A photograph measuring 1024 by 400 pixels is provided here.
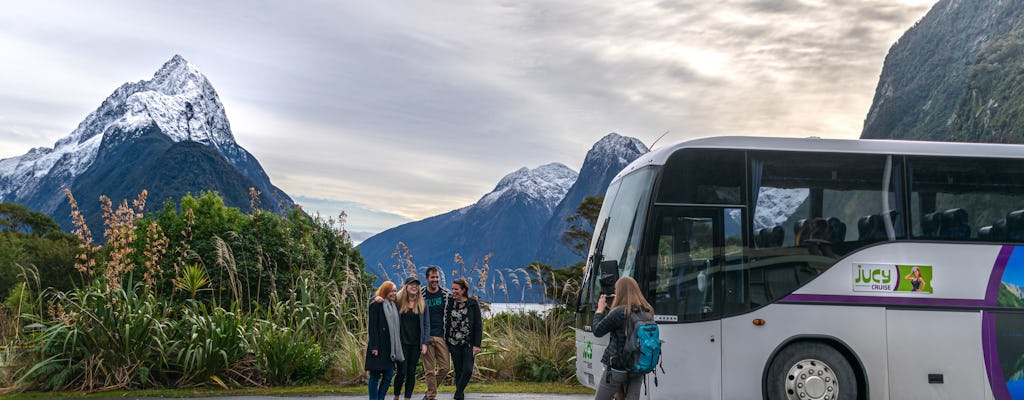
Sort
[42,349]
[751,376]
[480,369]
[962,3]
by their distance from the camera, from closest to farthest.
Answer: [751,376] < [42,349] < [480,369] < [962,3]

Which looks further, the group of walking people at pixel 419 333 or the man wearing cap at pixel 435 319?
the man wearing cap at pixel 435 319

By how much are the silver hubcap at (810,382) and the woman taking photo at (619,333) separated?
2255mm

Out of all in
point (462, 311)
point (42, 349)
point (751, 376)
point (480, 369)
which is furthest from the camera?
point (480, 369)

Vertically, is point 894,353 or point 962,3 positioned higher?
point 962,3

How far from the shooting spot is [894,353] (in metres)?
10.1

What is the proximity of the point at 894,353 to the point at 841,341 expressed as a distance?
0.67m

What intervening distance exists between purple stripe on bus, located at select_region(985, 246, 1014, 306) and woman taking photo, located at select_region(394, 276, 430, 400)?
671 cm

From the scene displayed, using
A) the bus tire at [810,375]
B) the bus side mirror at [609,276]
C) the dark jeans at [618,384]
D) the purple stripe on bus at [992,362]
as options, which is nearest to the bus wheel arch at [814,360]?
the bus tire at [810,375]

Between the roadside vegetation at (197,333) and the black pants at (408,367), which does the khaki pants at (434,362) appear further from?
the roadside vegetation at (197,333)

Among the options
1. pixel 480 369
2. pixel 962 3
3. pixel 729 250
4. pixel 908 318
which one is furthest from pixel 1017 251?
pixel 962 3

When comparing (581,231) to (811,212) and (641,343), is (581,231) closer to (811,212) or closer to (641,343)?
(811,212)

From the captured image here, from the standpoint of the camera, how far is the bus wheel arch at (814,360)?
994 cm

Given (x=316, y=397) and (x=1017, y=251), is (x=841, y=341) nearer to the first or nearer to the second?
(x=1017, y=251)

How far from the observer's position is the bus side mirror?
10.2 meters
